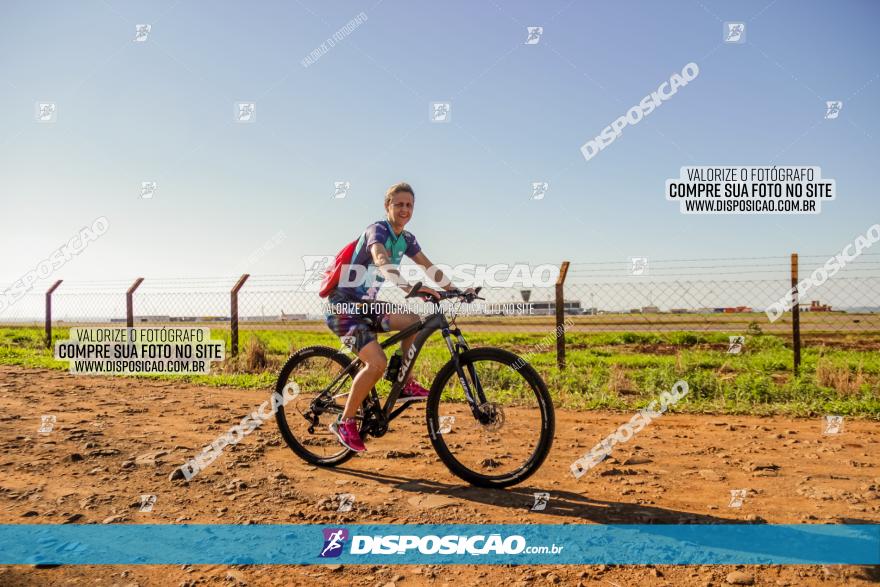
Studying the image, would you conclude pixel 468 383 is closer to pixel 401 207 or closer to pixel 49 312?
pixel 401 207

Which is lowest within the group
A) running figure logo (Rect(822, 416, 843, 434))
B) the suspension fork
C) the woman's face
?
running figure logo (Rect(822, 416, 843, 434))

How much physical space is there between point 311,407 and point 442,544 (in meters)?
2.02

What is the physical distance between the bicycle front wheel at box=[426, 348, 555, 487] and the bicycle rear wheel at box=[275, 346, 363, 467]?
0.87 meters

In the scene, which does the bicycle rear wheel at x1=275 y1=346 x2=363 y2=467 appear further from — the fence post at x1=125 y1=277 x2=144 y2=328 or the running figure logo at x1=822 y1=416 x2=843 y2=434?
the fence post at x1=125 y1=277 x2=144 y2=328

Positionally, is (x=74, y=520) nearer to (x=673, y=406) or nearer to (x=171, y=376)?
(x=673, y=406)

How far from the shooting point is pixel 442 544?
2910 millimetres

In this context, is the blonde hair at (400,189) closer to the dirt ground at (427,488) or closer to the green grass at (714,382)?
the dirt ground at (427,488)

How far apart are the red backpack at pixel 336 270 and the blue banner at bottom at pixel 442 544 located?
1736 mm

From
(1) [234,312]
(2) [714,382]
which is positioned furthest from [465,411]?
(1) [234,312]

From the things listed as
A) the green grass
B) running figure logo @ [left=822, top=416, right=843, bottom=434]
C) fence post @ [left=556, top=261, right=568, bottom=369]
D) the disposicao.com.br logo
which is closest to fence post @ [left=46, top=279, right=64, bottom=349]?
the green grass

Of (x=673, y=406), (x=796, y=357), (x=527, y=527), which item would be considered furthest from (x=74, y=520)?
(x=796, y=357)

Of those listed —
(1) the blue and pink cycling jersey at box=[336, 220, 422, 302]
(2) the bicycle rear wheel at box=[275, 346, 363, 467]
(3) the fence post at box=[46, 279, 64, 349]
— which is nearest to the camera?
(1) the blue and pink cycling jersey at box=[336, 220, 422, 302]

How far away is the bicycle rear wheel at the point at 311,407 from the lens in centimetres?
448

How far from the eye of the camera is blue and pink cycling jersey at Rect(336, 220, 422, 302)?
13.6 feet
